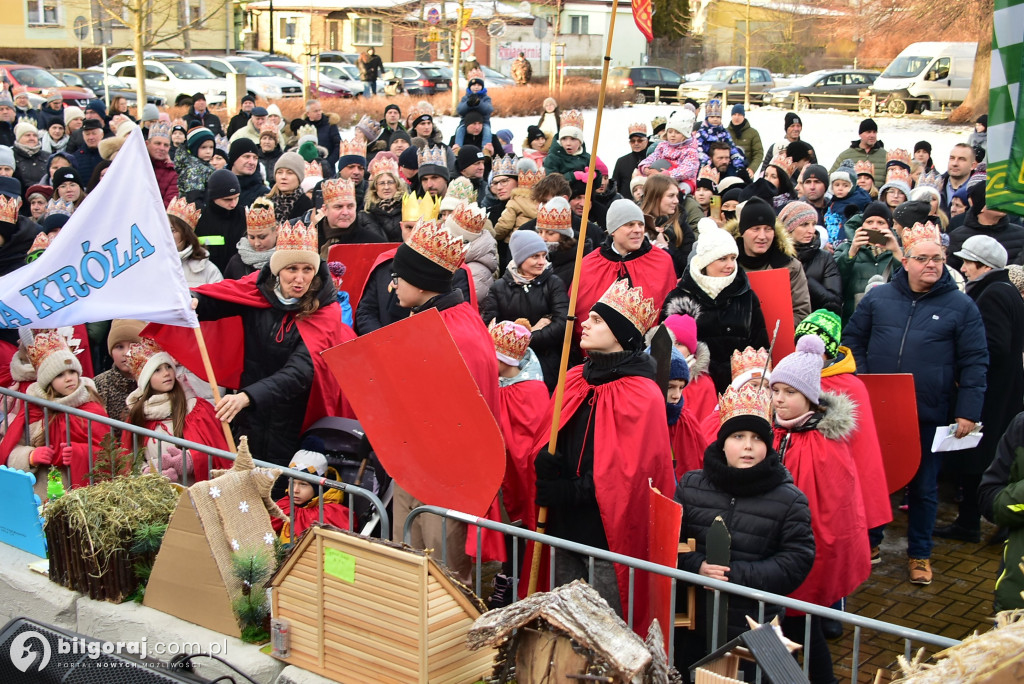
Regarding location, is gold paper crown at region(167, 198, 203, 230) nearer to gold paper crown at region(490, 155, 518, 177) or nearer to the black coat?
gold paper crown at region(490, 155, 518, 177)

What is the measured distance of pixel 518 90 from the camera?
Result: 32.3m

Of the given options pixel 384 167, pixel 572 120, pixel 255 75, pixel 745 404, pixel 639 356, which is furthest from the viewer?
pixel 255 75

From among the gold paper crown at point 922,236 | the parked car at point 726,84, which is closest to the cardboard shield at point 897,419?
the gold paper crown at point 922,236

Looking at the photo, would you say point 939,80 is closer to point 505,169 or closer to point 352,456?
point 505,169

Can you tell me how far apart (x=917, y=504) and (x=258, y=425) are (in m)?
3.75

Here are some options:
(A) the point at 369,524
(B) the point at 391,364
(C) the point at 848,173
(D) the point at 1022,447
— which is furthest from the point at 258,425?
(C) the point at 848,173

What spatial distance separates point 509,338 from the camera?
5.82 m

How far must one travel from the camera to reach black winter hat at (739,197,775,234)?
23.5 ft

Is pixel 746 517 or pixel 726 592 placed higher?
pixel 746 517

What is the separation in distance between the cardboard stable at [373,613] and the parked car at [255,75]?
2950 cm

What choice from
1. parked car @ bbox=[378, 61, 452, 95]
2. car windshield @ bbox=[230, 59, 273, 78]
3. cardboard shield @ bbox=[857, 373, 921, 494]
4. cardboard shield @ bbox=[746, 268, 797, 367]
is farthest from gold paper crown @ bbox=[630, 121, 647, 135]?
car windshield @ bbox=[230, 59, 273, 78]

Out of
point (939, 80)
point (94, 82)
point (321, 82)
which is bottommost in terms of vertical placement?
point (94, 82)

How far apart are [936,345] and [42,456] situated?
16.0ft

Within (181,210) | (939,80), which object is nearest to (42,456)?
(181,210)
